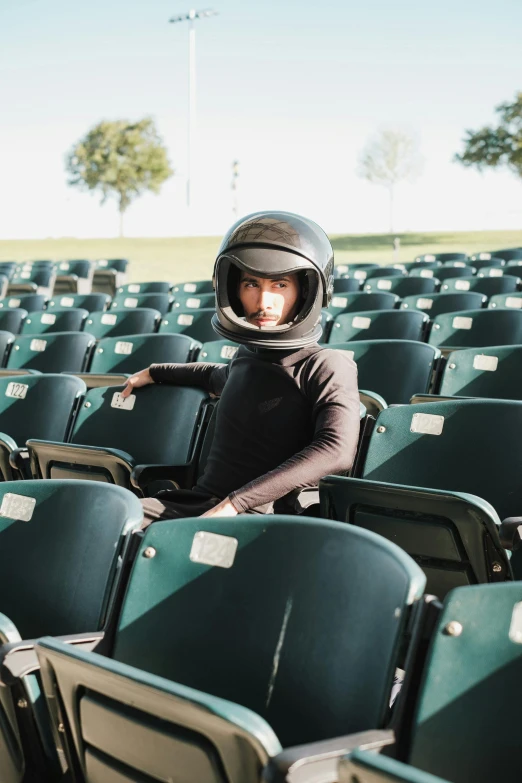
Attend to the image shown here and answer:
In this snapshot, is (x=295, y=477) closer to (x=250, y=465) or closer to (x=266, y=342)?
(x=250, y=465)

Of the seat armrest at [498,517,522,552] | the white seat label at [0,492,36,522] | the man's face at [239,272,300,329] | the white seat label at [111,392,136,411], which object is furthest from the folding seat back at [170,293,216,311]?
the seat armrest at [498,517,522,552]

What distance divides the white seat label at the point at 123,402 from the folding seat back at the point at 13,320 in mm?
3444

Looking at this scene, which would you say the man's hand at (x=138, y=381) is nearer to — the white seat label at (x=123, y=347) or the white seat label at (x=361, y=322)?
the white seat label at (x=123, y=347)

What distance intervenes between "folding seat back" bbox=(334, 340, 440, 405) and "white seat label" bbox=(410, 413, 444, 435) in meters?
1.08

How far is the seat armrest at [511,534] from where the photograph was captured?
6.46ft

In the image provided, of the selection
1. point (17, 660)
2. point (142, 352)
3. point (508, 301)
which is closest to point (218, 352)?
point (142, 352)

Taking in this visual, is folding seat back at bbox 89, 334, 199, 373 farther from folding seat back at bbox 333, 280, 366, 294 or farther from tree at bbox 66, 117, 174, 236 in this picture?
tree at bbox 66, 117, 174, 236

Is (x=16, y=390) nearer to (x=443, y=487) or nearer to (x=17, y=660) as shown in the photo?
(x=443, y=487)

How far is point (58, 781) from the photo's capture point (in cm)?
164

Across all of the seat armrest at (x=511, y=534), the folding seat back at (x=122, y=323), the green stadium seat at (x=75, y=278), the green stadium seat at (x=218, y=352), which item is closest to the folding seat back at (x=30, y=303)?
the folding seat back at (x=122, y=323)

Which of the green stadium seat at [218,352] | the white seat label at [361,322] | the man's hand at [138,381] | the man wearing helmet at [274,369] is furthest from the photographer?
the white seat label at [361,322]

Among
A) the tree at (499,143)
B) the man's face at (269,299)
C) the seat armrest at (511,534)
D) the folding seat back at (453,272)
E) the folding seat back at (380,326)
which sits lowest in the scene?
the seat armrest at (511,534)

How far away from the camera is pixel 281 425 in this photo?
2.46 m

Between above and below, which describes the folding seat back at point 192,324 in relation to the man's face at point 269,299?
below
